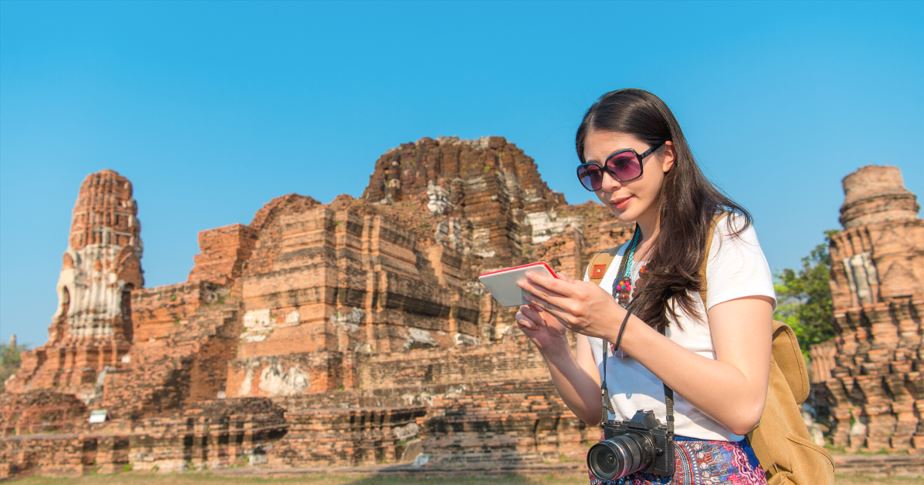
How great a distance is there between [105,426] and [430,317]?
7.79 m

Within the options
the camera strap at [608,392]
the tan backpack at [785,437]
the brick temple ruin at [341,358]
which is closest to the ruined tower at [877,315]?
the brick temple ruin at [341,358]

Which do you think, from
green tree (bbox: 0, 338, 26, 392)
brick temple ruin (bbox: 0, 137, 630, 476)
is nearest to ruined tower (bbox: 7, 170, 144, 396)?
brick temple ruin (bbox: 0, 137, 630, 476)

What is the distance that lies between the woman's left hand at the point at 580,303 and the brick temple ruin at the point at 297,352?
7717 mm

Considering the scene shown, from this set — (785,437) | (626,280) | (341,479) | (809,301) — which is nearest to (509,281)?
(626,280)

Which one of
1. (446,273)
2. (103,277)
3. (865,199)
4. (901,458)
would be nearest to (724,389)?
(901,458)

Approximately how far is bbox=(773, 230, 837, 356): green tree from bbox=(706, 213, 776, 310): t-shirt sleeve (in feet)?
103

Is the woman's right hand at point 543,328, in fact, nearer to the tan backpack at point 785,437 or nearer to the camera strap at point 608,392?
the camera strap at point 608,392

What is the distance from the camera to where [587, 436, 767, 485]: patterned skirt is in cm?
177

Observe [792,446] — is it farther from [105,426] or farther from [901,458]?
[105,426]

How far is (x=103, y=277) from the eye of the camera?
24922 mm

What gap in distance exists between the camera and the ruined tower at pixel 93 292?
902 inches

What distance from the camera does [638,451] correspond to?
175 cm

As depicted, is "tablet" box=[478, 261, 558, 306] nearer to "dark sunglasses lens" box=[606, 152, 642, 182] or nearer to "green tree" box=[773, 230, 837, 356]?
"dark sunglasses lens" box=[606, 152, 642, 182]

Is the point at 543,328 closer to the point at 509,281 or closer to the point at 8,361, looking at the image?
the point at 509,281
